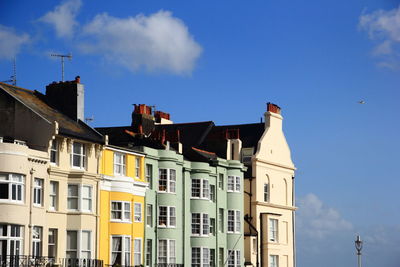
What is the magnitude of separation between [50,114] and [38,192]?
6.78 m

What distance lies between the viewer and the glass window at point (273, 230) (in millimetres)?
84188

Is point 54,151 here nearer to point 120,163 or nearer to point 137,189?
point 120,163

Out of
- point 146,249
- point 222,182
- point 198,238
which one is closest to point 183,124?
point 222,182

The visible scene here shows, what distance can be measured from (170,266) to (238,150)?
52.7 ft

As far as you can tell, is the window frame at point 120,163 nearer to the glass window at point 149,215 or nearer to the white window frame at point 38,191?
the glass window at point 149,215

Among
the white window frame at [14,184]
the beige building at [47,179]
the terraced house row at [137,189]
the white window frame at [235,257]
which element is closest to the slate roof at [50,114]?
the beige building at [47,179]

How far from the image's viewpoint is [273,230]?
8488 cm

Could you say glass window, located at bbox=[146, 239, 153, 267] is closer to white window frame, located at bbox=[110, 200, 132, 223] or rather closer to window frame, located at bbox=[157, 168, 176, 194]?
window frame, located at bbox=[157, 168, 176, 194]

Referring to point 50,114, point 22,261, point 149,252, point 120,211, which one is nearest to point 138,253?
point 149,252

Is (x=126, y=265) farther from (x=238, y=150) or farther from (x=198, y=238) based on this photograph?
(x=238, y=150)

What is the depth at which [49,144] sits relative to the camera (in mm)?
58000

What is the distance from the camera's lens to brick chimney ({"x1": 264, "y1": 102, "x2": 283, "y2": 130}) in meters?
86.9

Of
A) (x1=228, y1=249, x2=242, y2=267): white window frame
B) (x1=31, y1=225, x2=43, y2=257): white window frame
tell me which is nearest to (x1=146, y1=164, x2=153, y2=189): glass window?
(x1=228, y1=249, x2=242, y2=267): white window frame

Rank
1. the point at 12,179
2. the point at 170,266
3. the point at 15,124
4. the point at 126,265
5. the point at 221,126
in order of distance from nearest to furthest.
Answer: the point at 12,179, the point at 15,124, the point at 126,265, the point at 170,266, the point at 221,126
